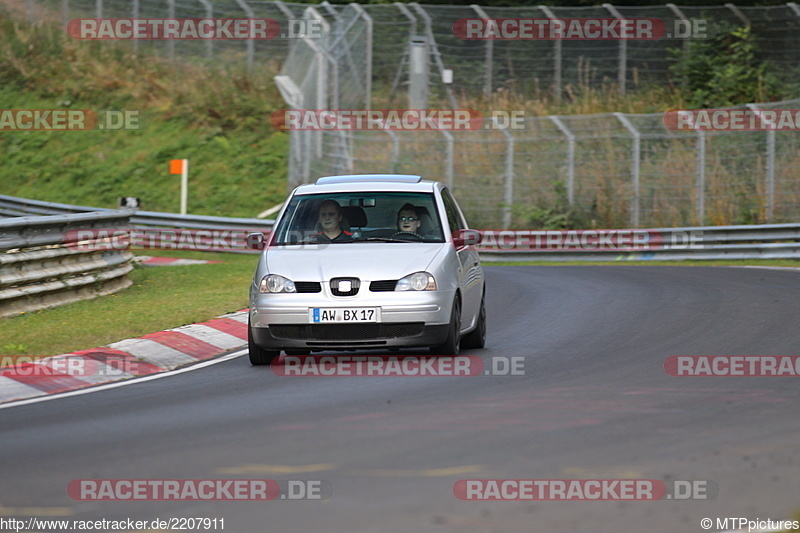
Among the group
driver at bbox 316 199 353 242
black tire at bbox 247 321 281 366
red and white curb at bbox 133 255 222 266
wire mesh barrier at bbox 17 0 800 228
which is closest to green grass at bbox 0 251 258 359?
black tire at bbox 247 321 281 366

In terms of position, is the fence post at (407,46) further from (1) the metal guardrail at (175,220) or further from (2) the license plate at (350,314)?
(2) the license plate at (350,314)

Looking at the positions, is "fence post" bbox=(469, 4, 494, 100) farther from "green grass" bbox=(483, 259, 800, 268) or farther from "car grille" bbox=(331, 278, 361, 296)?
"car grille" bbox=(331, 278, 361, 296)

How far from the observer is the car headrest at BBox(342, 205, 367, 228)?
1151 cm

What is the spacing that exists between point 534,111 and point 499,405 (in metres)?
28.9

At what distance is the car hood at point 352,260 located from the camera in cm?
1043

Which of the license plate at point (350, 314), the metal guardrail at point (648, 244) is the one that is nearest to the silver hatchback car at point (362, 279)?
the license plate at point (350, 314)

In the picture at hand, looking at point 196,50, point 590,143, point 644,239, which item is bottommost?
point 644,239

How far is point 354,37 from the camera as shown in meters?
34.0

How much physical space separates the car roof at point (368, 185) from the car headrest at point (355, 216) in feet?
0.65

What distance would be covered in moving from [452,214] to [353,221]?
42.4 inches

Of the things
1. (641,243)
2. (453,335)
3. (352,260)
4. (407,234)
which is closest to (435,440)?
(453,335)

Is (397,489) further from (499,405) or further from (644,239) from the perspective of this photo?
(644,239)

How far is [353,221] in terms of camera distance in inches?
453

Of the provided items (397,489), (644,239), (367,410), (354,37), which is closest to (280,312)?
(367,410)
